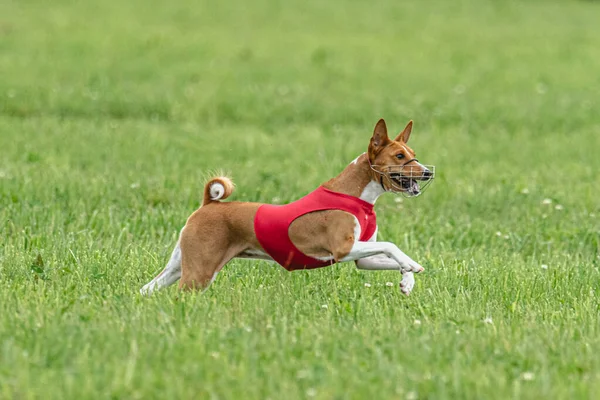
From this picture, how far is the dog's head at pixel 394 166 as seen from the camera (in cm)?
636

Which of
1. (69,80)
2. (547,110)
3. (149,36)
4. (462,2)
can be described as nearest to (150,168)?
(69,80)

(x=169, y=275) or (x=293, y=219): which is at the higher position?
(x=293, y=219)

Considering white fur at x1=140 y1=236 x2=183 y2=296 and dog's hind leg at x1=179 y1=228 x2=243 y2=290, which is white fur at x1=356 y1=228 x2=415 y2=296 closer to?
dog's hind leg at x1=179 y1=228 x2=243 y2=290

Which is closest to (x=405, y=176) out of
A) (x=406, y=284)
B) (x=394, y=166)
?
(x=394, y=166)

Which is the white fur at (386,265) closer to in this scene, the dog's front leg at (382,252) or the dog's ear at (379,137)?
the dog's front leg at (382,252)

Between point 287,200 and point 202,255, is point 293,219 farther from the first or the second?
point 287,200

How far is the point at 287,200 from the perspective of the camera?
10.5 m

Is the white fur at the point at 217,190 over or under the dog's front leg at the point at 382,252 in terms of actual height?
over

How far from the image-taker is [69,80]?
17.7 meters

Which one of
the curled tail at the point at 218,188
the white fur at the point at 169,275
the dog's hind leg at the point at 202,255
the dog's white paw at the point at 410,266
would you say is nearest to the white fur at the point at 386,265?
the dog's white paw at the point at 410,266

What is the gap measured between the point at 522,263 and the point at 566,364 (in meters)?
3.14

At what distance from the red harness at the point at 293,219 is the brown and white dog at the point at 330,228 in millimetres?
25

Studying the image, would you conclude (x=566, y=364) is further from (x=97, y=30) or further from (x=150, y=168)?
(x=97, y=30)

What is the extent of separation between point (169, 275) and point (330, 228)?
1227 millimetres
